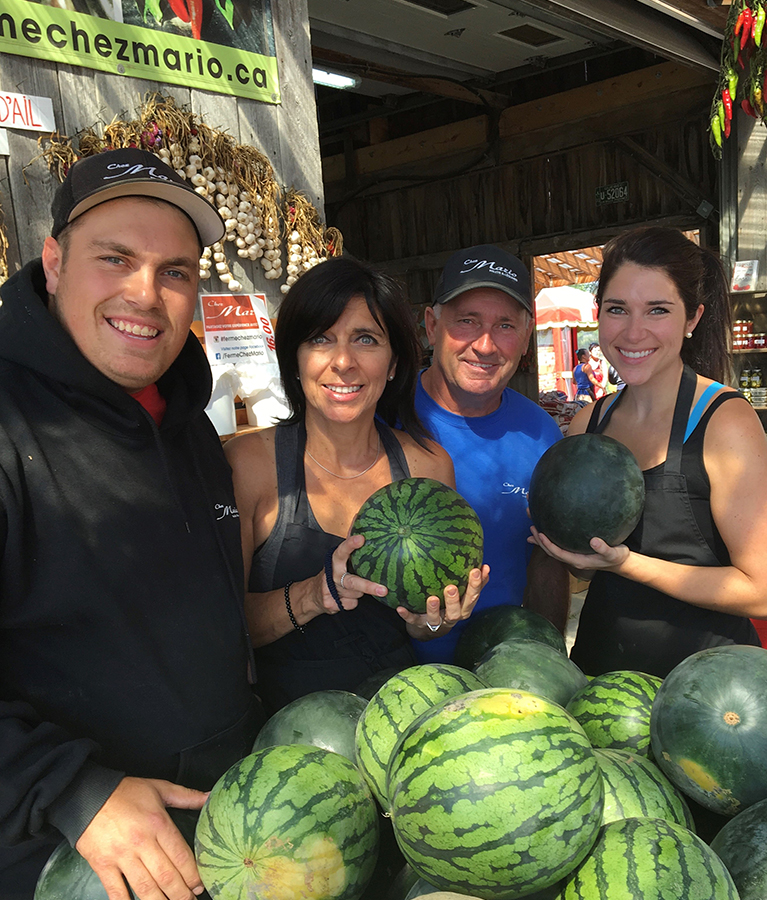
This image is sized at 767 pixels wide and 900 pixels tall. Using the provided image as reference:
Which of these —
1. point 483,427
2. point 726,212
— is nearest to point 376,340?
point 483,427

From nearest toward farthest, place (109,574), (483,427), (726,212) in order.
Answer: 1. (109,574)
2. (483,427)
3. (726,212)

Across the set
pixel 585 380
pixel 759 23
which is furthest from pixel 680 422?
pixel 585 380

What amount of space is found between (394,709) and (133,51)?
310cm

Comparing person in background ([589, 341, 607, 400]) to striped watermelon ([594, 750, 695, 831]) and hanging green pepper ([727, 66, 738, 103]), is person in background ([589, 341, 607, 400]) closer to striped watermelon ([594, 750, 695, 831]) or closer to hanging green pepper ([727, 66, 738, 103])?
hanging green pepper ([727, 66, 738, 103])

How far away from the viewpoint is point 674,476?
7.16ft

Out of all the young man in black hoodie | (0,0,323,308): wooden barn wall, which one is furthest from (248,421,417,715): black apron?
(0,0,323,308): wooden barn wall

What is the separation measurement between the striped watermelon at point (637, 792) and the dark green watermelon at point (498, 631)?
726 mm

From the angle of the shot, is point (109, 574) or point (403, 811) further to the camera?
point (109, 574)

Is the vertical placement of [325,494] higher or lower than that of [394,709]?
higher

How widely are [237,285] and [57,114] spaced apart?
41.8 inches

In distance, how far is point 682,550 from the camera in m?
2.17

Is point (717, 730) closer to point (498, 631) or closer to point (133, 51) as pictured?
point (498, 631)

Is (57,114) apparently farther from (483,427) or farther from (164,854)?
(164,854)

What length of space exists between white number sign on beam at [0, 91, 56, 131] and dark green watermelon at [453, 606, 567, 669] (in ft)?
8.51
